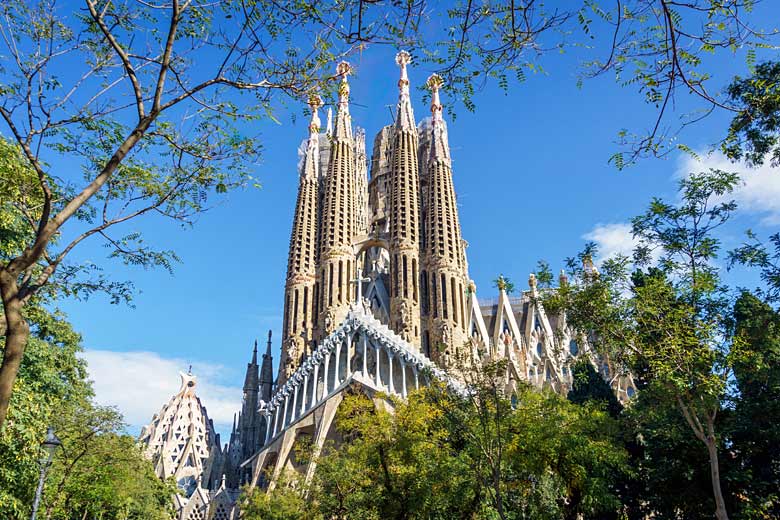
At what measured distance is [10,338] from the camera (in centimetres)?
457

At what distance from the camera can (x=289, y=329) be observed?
34062 millimetres

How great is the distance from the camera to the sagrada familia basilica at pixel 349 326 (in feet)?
91.8

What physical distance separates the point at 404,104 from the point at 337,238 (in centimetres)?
1106

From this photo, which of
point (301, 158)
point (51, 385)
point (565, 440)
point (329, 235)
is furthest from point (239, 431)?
point (565, 440)

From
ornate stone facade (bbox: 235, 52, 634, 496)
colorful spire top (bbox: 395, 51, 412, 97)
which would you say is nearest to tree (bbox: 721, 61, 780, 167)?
ornate stone facade (bbox: 235, 52, 634, 496)

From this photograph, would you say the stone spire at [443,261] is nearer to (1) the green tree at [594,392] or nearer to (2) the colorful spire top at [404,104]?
(2) the colorful spire top at [404,104]

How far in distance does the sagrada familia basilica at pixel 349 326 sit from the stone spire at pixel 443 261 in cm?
8

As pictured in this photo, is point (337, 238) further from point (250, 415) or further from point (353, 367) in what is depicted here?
point (250, 415)

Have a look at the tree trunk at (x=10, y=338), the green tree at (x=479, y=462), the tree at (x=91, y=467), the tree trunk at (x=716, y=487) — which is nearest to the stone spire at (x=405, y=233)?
the tree at (x=91, y=467)

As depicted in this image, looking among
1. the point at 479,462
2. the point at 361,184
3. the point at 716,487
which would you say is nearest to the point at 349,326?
the point at 479,462

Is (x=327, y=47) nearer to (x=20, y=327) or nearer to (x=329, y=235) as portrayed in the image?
(x=20, y=327)

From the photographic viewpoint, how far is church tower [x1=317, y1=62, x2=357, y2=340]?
33.9m

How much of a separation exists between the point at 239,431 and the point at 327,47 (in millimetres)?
32407

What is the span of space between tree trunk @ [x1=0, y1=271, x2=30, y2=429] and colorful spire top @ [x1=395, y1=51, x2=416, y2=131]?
35624 mm
